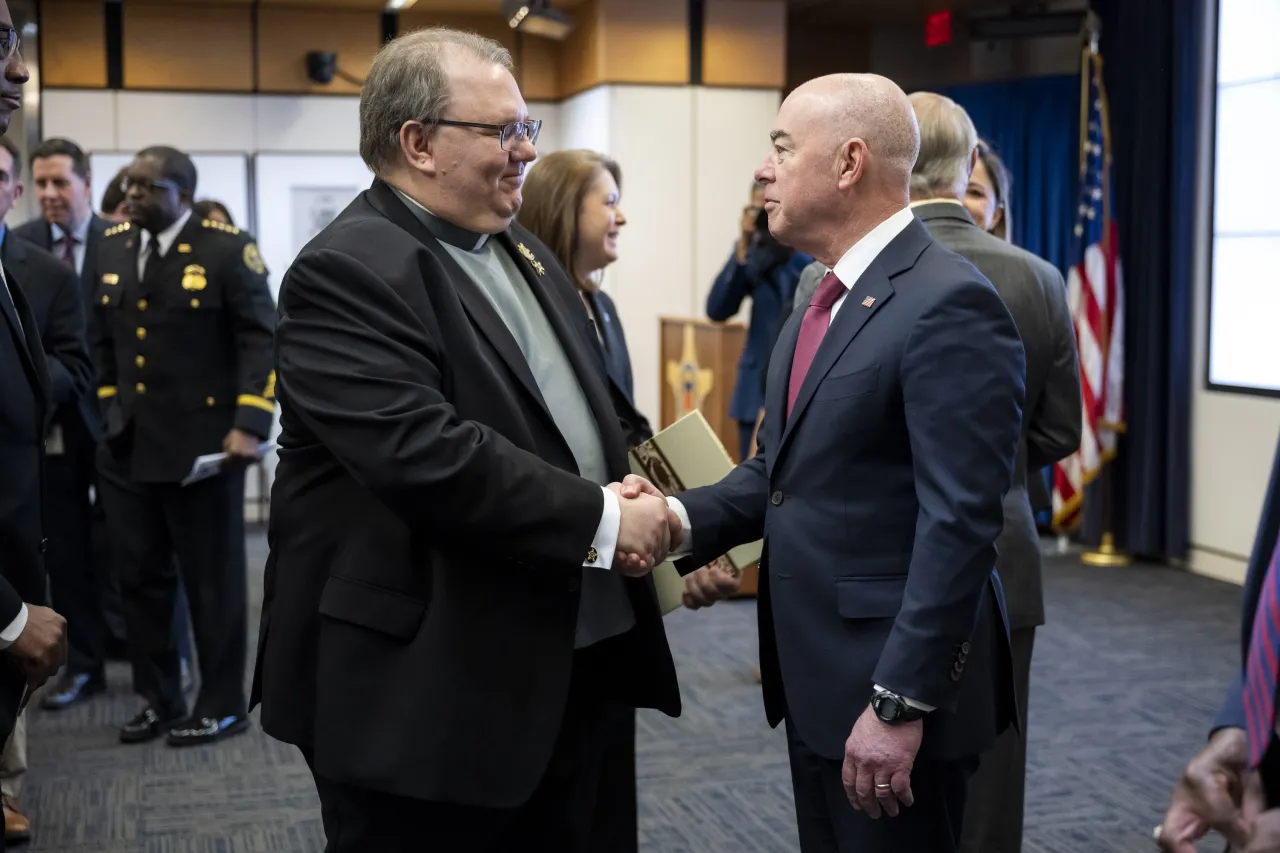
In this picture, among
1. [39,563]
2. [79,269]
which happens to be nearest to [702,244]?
[79,269]

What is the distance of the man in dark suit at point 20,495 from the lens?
1856 mm

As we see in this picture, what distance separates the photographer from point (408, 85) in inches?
72.2

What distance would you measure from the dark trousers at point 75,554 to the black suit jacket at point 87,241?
0.54 m

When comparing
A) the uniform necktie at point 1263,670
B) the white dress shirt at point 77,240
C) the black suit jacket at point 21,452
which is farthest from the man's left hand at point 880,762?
the white dress shirt at point 77,240

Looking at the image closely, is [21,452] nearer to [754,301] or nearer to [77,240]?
[77,240]

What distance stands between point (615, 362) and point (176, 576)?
1760 millimetres

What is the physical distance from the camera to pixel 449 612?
5.65 feet

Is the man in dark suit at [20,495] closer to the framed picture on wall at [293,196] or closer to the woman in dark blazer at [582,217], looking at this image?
the woman in dark blazer at [582,217]

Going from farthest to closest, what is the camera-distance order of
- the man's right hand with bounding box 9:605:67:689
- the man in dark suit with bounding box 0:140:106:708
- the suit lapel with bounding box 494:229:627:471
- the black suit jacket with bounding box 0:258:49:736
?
the man in dark suit with bounding box 0:140:106:708 < the black suit jacket with bounding box 0:258:49:736 < the suit lapel with bounding box 494:229:627:471 < the man's right hand with bounding box 9:605:67:689

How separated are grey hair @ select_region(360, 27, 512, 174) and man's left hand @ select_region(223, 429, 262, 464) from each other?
211 centimetres

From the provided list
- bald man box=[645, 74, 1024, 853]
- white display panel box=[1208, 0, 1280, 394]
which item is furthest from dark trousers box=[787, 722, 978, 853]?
white display panel box=[1208, 0, 1280, 394]

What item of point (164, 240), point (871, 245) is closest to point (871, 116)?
point (871, 245)

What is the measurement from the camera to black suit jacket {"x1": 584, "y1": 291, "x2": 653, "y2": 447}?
2171 millimetres

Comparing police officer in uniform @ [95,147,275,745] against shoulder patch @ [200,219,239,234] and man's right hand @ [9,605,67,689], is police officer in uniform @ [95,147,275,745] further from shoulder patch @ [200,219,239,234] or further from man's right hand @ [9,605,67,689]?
man's right hand @ [9,605,67,689]
